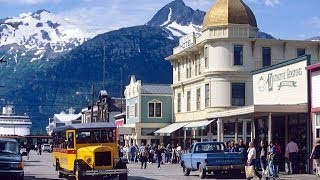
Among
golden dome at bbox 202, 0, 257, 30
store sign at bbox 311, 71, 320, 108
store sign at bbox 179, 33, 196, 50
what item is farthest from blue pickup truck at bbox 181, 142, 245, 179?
store sign at bbox 179, 33, 196, 50

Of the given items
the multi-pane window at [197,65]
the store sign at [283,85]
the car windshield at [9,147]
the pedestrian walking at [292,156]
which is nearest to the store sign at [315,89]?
the store sign at [283,85]

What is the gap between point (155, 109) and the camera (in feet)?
249

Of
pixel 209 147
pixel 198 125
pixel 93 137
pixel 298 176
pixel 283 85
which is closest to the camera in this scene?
pixel 93 137

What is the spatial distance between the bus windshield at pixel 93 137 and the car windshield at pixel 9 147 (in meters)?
3.42

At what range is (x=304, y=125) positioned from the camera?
36188 mm

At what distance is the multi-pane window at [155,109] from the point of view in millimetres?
75500

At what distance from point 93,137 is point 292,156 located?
11.1 m

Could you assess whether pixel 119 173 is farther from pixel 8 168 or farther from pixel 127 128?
pixel 127 128

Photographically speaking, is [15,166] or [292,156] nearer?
[15,166]

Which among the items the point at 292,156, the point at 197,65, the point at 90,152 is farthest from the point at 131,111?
the point at 90,152

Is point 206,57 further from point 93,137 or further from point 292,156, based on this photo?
point 93,137

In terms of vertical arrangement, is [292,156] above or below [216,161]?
above

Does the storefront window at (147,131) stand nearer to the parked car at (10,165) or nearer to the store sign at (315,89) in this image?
the store sign at (315,89)

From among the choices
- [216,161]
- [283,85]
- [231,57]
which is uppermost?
[231,57]
